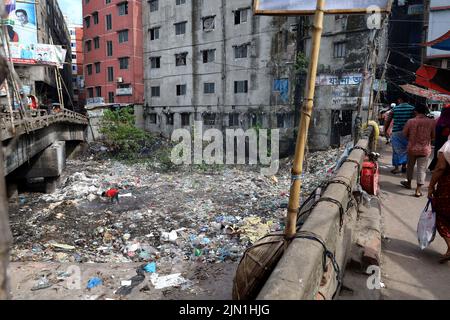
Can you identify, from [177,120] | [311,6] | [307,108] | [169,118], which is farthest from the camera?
[169,118]

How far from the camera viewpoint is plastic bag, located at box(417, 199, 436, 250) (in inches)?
147

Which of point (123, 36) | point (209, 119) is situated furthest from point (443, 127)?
point (123, 36)

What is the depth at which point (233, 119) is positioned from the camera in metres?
27.5

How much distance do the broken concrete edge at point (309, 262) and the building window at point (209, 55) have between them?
2632 cm

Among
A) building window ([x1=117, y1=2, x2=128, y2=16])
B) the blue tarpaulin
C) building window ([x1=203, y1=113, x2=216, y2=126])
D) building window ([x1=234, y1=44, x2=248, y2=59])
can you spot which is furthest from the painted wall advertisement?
the blue tarpaulin

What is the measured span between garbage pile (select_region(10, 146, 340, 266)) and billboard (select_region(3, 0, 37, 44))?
1496cm

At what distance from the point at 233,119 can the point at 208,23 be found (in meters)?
8.45

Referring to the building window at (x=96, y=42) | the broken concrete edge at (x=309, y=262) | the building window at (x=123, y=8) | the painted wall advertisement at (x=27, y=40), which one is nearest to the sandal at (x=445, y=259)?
the broken concrete edge at (x=309, y=262)

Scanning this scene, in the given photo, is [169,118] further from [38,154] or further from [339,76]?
[38,154]

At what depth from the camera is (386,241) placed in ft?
13.6

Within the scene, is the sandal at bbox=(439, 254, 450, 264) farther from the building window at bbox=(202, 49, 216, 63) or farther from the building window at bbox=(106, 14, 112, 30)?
the building window at bbox=(106, 14, 112, 30)
